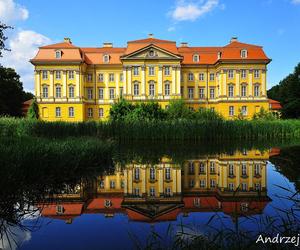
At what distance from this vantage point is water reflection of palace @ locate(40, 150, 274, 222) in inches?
258

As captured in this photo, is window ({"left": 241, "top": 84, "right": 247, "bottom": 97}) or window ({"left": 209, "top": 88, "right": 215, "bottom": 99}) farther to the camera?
window ({"left": 209, "top": 88, "right": 215, "bottom": 99})

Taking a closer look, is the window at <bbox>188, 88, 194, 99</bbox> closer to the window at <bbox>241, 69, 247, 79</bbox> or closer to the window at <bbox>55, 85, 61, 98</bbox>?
the window at <bbox>241, 69, 247, 79</bbox>

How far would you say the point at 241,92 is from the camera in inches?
1833

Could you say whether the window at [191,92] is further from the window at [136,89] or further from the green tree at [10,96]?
the green tree at [10,96]

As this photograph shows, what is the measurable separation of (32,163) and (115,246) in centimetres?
414

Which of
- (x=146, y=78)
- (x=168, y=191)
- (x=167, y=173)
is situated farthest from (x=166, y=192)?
(x=146, y=78)

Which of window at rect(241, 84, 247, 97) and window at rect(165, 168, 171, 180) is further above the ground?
window at rect(241, 84, 247, 97)

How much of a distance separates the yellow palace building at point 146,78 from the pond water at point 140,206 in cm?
3403

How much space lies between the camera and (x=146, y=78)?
45.1 meters

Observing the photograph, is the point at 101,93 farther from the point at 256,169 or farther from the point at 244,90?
the point at 256,169

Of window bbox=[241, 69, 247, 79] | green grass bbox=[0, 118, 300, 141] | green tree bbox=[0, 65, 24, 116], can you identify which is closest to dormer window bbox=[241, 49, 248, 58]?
window bbox=[241, 69, 247, 79]

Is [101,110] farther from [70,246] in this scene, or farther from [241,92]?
[70,246]

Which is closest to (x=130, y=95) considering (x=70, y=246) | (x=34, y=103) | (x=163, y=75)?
(x=163, y=75)

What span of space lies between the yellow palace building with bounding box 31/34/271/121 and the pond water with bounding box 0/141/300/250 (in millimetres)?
34030
